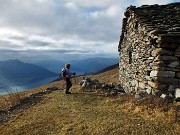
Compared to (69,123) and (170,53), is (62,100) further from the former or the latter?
(170,53)

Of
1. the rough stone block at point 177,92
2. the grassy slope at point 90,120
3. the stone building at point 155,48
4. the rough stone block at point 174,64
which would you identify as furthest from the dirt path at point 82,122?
the rough stone block at point 174,64

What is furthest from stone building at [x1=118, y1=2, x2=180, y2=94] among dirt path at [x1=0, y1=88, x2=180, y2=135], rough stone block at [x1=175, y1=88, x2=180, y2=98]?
dirt path at [x1=0, y1=88, x2=180, y2=135]

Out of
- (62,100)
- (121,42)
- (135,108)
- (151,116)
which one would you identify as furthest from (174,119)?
(121,42)

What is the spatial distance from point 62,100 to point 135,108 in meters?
6.08

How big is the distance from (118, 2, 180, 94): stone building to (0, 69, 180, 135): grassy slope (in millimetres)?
1865

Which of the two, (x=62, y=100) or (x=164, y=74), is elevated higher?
(x=164, y=74)

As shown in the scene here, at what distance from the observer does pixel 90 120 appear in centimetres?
1310

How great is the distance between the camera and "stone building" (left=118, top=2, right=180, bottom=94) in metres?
15.1

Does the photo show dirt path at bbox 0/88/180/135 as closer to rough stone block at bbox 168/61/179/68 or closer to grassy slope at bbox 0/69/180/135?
grassy slope at bbox 0/69/180/135

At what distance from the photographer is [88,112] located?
14.7 m

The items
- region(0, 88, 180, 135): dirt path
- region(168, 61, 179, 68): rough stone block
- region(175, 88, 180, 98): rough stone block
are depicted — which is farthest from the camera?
region(168, 61, 179, 68): rough stone block

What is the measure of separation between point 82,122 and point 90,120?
37cm

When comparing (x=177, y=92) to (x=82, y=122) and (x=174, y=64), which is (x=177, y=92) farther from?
(x=82, y=122)

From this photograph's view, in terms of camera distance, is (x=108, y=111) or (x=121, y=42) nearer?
(x=108, y=111)
